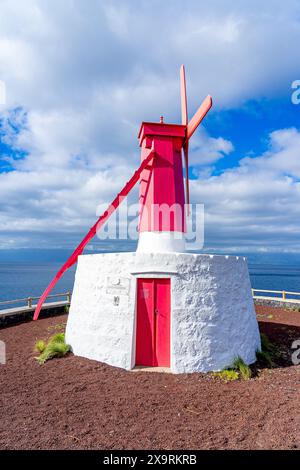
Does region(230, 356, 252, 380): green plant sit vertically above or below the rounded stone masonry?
below

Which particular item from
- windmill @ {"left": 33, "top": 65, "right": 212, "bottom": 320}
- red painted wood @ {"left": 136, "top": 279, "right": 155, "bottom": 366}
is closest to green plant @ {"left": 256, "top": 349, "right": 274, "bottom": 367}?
red painted wood @ {"left": 136, "top": 279, "right": 155, "bottom": 366}

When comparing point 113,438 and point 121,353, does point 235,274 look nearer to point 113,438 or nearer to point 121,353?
point 121,353

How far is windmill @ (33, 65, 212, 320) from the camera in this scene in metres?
8.81

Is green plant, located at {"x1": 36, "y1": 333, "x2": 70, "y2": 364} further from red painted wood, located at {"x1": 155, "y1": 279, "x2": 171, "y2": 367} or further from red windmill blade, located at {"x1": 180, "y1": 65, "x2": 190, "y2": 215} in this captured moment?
red windmill blade, located at {"x1": 180, "y1": 65, "x2": 190, "y2": 215}

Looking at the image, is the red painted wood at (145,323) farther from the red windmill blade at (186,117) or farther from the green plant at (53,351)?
the red windmill blade at (186,117)

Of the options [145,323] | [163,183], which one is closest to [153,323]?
[145,323]

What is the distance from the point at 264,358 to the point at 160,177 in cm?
569

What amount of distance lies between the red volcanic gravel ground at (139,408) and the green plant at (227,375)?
135 mm

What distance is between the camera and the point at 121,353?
7.59 meters

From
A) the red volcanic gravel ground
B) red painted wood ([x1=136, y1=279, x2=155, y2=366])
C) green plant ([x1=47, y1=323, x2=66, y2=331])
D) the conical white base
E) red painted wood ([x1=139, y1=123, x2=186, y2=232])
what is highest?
red painted wood ([x1=139, y1=123, x2=186, y2=232])

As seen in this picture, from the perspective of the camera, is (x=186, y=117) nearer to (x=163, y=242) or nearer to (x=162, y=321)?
(x=163, y=242)

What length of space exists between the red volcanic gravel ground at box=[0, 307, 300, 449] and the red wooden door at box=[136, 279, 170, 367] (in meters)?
0.54
